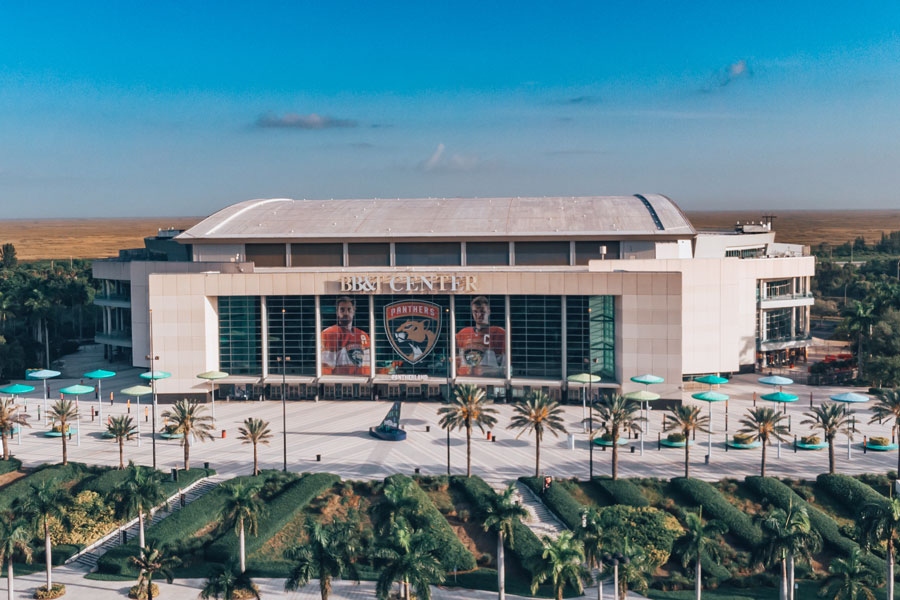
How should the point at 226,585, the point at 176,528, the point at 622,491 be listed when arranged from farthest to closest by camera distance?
the point at 622,491 → the point at 176,528 → the point at 226,585

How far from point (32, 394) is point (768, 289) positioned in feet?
299

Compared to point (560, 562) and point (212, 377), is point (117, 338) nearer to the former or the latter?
point (212, 377)

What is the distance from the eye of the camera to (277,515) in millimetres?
56406

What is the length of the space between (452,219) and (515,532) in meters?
55.8

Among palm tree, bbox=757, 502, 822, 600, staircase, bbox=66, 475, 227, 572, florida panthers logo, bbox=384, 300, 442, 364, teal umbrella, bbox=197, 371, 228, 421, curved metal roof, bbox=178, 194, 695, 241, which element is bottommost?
staircase, bbox=66, 475, 227, 572

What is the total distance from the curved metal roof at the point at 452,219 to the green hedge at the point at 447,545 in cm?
4685

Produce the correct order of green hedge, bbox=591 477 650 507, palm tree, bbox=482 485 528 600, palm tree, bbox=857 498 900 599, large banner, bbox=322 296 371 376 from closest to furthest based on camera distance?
palm tree, bbox=857 498 900 599 < palm tree, bbox=482 485 528 600 < green hedge, bbox=591 477 650 507 < large banner, bbox=322 296 371 376

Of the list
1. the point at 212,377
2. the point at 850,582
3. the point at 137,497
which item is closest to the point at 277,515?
the point at 137,497

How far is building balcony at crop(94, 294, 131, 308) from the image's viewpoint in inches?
4277

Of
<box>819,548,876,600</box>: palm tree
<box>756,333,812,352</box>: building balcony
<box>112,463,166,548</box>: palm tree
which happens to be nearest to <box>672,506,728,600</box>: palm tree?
<box>819,548,876,600</box>: palm tree

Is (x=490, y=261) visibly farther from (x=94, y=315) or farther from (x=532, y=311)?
(x=94, y=315)

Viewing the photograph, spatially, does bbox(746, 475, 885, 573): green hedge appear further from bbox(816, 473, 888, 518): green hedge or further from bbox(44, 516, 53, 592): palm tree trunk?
bbox(44, 516, 53, 592): palm tree trunk

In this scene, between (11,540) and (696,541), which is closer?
(696,541)

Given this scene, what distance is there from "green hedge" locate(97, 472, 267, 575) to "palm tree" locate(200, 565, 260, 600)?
796 cm
